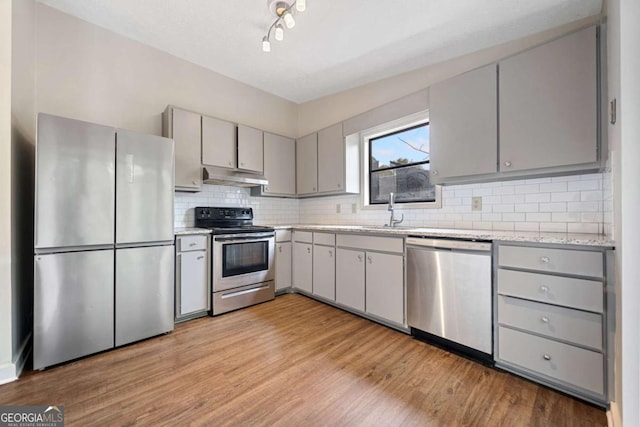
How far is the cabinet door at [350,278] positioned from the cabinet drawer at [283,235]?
2.81 feet

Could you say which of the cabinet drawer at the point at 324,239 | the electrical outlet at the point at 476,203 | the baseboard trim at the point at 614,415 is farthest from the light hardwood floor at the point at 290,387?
the electrical outlet at the point at 476,203

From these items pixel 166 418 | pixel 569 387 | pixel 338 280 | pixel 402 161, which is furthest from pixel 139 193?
pixel 569 387

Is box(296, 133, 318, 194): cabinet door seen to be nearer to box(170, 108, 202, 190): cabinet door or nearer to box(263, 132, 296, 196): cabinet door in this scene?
box(263, 132, 296, 196): cabinet door

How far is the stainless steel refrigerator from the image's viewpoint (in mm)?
1822

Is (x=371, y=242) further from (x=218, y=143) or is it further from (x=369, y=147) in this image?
(x=218, y=143)

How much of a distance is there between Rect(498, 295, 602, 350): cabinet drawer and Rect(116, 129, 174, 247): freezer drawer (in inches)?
108

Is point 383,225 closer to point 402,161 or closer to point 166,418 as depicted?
point 402,161

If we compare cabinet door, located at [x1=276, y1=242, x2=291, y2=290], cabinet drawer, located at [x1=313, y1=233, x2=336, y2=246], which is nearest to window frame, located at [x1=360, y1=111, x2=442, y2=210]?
cabinet drawer, located at [x1=313, y1=233, x2=336, y2=246]

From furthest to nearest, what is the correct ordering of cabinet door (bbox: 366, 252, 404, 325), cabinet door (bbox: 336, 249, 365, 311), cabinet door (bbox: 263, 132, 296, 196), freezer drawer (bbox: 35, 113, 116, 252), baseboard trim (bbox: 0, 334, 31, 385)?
cabinet door (bbox: 263, 132, 296, 196), cabinet door (bbox: 336, 249, 365, 311), cabinet door (bbox: 366, 252, 404, 325), freezer drawer (bbox: 35, 113, 116, 252), baseboard trim (bbox: 0, 334, 31, 385)

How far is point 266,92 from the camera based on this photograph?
3.91m

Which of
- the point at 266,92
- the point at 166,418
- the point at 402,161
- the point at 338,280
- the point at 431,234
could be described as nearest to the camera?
the point at 166,418

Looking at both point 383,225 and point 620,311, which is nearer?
point 620,311

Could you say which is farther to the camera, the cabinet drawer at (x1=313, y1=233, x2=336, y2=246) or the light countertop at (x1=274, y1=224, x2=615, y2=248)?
the cabinet drawer at (x1=313, y1=233, x2=336, y2=246)

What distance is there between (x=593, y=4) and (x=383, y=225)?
2.44 meters
